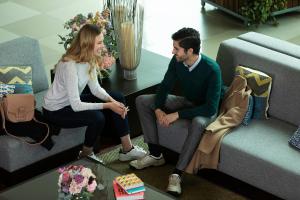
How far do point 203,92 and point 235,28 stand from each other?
3.00m

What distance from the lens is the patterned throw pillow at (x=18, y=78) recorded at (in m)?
4.80

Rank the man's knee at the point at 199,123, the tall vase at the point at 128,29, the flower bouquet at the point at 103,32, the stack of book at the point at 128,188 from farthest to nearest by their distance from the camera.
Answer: the tall vase at the point at 128,29
the flower bouquet at the point at 103,32
the man's knee at the point at 199,123
the stack of book at the point at 128,188

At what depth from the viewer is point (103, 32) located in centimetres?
498

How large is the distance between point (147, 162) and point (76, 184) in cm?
122

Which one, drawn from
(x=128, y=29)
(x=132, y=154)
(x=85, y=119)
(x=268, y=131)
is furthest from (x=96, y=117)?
(x=268, y=131)

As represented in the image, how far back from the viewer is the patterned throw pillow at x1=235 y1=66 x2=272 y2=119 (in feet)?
15.5

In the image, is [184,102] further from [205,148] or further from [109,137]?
[109,137]

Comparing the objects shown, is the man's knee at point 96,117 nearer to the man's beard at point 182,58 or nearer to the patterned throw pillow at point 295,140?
the man's beard at point 182,58

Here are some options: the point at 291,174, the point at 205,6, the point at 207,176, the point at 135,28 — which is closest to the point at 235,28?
the point at 205,6

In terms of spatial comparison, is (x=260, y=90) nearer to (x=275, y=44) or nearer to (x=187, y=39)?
(x=275, y=44)

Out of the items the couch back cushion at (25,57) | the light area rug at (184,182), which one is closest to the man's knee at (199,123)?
the light area rug at (184,182)

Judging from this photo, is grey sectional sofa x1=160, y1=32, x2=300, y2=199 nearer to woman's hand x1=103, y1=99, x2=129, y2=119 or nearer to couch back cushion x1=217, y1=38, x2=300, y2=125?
couch back cushion x1=217, y1=38, x2=300, y2=125

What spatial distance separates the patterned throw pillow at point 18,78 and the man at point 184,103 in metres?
0.82

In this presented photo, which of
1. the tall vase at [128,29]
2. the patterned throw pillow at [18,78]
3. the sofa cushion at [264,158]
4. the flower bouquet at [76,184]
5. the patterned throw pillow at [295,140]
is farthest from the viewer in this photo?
the tall vase at [128,29]
